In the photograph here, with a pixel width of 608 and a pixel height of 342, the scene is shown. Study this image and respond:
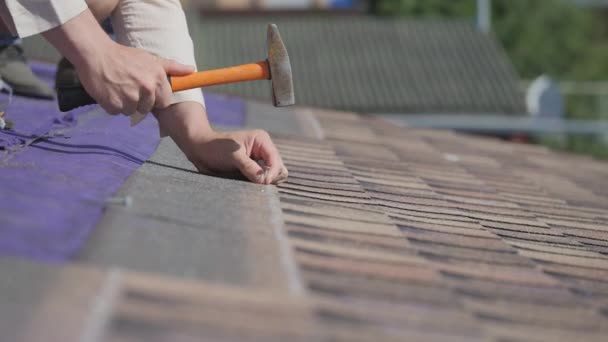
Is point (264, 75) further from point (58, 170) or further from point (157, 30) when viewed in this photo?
point (58, 170)

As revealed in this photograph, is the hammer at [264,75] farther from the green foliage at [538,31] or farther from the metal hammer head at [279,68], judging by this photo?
the green foliage at [538,31]

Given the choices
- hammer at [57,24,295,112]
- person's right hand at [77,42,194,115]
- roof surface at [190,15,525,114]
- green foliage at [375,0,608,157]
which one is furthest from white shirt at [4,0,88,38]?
green foliage at [375,0,608,157]

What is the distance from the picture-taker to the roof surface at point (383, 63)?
12703 millimetres

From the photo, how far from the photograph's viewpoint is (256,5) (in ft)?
75.6

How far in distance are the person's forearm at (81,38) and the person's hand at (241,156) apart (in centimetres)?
45

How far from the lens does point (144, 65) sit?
95.7 inches

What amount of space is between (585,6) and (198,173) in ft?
99.3

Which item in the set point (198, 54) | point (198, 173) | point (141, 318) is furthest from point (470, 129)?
point (141, 318)

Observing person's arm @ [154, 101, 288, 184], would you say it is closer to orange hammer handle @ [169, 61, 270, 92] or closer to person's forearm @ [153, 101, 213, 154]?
person's forearm @ [153, 101, 213, 154]

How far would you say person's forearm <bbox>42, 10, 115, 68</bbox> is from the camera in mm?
2355

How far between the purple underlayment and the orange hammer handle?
0.77 feet

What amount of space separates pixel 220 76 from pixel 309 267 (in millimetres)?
1118

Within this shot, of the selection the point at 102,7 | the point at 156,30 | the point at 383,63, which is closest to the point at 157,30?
the point at 156,30

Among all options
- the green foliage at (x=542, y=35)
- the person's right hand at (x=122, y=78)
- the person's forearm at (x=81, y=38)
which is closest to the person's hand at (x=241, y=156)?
the person's right hand at (x=122, y=78)
